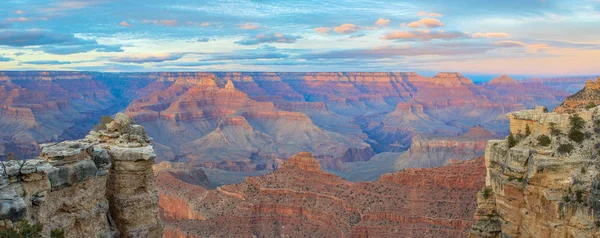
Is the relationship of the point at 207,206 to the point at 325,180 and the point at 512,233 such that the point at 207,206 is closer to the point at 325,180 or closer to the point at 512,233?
the point at 325,180

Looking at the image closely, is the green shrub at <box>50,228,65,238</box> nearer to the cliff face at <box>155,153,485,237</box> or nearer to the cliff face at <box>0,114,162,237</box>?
the cliff face at <box>0,114,162,237</box>

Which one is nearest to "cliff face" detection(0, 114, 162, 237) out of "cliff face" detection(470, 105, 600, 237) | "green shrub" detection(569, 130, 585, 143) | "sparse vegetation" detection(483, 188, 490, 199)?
"cliff face" detection(470, 105, 600, 237)

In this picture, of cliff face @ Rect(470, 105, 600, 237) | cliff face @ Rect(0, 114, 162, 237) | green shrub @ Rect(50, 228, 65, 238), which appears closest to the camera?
cliff face @ Rect(0, 114, 162, 237)

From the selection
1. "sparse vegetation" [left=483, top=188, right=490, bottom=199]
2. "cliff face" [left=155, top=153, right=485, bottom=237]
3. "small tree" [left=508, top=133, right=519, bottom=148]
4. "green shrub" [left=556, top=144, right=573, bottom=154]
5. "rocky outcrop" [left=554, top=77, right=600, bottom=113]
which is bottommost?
"cliff face" [left=155, top=153, right=485, bottom=237]

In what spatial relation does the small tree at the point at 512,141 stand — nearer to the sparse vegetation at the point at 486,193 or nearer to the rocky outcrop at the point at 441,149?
the sparse vegetation at the point at 486,193

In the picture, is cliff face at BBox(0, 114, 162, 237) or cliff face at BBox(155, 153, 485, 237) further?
cliff face at BBox(155, 153, 485, 237)

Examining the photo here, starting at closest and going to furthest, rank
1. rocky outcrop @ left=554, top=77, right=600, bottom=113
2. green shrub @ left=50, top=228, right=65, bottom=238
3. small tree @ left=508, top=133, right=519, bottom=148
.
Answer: green shrub @ left=50, top=228, right=65, bottom=238 → small tree @ left=508, top=133, right=519, bottom=148 → rocky outcrop @ left=554, top=77, right=600, bottom=113
